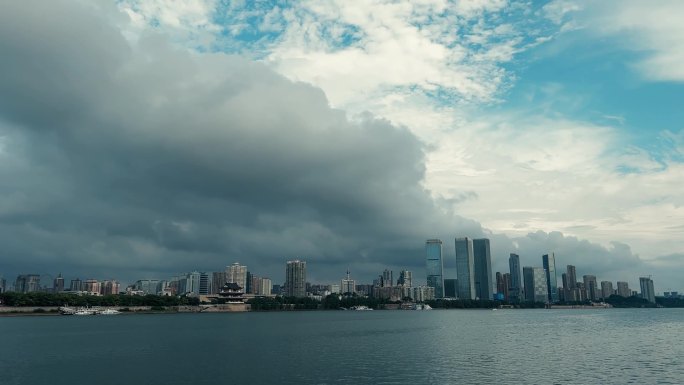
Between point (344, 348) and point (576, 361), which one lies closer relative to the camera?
point (576, 361)

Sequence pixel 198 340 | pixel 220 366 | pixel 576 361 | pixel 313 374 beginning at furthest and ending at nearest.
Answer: pixel 198 340, pixel 576 361, pixel 220 366, pixel 313 374

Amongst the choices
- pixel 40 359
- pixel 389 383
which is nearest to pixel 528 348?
pixel 389 383

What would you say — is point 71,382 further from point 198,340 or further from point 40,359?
point 198,340

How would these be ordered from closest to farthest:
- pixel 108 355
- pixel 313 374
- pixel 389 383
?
1. pixel 389 383
2. pixel 313 374
3. pixel 108 355

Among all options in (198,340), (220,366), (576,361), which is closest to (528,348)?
(576,361)

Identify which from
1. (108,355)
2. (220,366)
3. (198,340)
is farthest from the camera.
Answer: (198,340)

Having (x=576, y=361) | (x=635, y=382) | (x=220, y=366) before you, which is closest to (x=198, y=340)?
(x=220, y=366)

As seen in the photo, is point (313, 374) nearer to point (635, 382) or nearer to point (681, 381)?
point (635, 382)

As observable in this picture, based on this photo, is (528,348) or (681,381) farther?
(528,348)

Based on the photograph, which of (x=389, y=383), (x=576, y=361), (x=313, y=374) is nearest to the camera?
(x=389, y=383)
